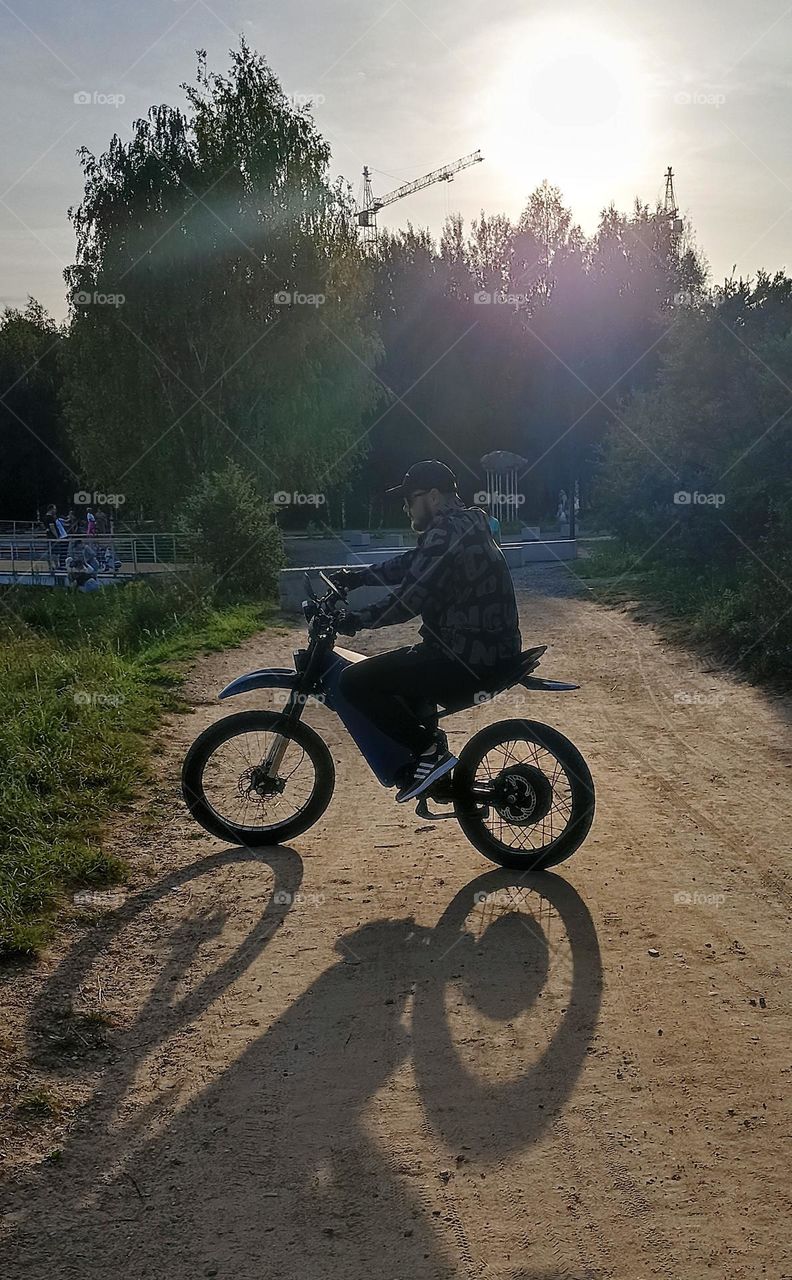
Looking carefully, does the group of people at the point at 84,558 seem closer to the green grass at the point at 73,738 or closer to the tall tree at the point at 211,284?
the tall tree at the point at 211,284

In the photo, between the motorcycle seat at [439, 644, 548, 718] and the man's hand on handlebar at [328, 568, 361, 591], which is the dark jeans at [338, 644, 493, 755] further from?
the man's hand on handlebar at [328, 568, 361, 591]

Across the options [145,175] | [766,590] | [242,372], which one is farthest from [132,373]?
[766,590]

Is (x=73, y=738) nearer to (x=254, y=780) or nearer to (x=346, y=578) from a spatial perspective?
(x=254, y=780)

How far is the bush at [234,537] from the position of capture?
1731 cm

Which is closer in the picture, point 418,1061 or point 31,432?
point 418,1061

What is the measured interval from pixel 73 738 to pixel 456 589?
11.1 ft

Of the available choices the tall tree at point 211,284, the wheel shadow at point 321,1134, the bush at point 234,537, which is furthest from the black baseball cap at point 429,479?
the tall tree at point 211,284

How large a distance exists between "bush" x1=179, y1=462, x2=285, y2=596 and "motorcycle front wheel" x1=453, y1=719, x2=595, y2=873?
12.4 m

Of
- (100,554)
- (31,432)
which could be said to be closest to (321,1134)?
(100,554)

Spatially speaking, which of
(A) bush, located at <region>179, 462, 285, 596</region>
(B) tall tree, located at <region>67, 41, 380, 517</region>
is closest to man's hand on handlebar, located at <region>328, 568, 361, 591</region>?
(A) bush, located at <region>179, 462, 285, 596</region>

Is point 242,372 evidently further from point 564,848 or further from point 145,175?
point 564,848

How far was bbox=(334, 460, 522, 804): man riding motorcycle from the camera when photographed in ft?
16.2

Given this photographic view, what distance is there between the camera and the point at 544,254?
45250mm

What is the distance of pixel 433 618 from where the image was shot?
16.4 ft
